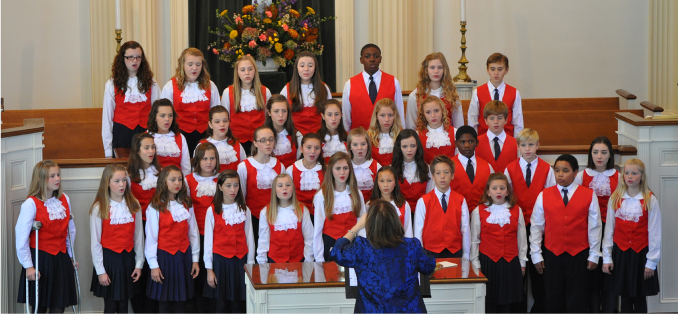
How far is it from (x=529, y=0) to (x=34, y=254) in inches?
233

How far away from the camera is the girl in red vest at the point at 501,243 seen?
4797 millimetres

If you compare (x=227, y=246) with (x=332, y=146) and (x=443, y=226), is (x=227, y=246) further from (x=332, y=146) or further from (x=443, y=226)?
(x=443, y=226)

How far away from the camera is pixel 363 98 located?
5715 millimetres

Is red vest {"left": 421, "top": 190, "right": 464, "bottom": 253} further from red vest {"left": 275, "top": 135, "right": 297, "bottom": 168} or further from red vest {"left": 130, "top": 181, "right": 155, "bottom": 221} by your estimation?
red vest {"left": 130, "top": 181, "right": 155, "bottom": 221}

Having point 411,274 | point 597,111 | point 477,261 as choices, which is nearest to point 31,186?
point 411,274

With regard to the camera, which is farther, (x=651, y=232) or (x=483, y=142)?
(x=483, y=142)

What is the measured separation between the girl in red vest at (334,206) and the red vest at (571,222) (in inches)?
49.6

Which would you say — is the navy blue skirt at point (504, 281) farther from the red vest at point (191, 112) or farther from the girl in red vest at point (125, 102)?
the girl in red vest at point (125, 102)

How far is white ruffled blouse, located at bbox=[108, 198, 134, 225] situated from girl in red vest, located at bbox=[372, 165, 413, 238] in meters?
1.56

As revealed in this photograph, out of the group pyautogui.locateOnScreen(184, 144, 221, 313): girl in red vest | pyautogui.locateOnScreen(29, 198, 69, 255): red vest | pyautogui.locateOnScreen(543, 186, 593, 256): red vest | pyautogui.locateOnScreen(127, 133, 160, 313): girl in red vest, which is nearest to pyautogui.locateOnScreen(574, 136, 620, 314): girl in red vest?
pyautogui.locateOnScreen(543, 186, 593, 256): red vest

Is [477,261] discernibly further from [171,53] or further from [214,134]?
[171,53]

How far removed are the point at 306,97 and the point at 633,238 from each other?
245cm

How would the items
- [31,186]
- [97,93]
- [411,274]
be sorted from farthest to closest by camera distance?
[97,93] → [31,186] → [411,274]

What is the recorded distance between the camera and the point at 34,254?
4.61 m
